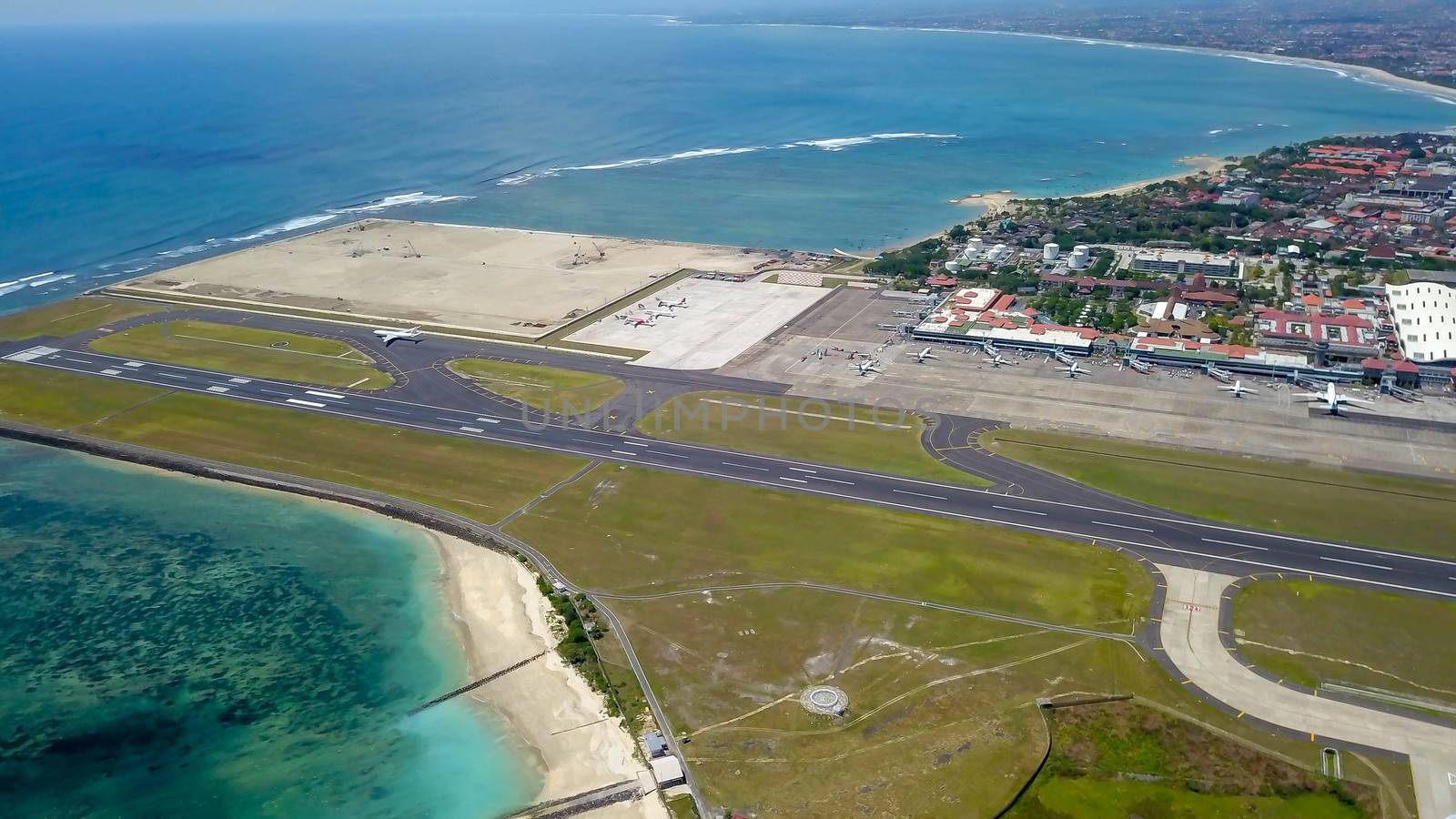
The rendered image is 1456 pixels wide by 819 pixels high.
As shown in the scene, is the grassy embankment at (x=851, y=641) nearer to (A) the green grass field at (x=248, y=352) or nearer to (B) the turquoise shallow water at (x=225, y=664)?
(B) the turquoise shallow water at (x=225, y=664)

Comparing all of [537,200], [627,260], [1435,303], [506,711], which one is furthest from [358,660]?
[537,200]

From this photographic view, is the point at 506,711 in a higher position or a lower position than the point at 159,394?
lower

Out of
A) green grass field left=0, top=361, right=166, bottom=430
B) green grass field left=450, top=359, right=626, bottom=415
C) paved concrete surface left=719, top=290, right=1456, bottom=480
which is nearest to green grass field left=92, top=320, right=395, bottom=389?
green grass field left=0, top=361, right=166, bottom=430

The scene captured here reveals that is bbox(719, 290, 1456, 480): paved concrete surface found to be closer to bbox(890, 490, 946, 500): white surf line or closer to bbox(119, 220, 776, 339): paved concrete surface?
bbox(890, 490, 946, 500): white surf line

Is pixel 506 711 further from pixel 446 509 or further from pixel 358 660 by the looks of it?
pixel 446 509

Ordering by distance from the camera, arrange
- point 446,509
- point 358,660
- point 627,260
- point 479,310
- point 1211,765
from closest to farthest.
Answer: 1. point 1211,765
2. point 358,660
3. point 446,509
4. point 479,310
5. point 627,260

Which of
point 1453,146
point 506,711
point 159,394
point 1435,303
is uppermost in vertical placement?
point 1453,146

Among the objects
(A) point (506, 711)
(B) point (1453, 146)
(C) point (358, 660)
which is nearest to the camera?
(A) point (506, 711)
